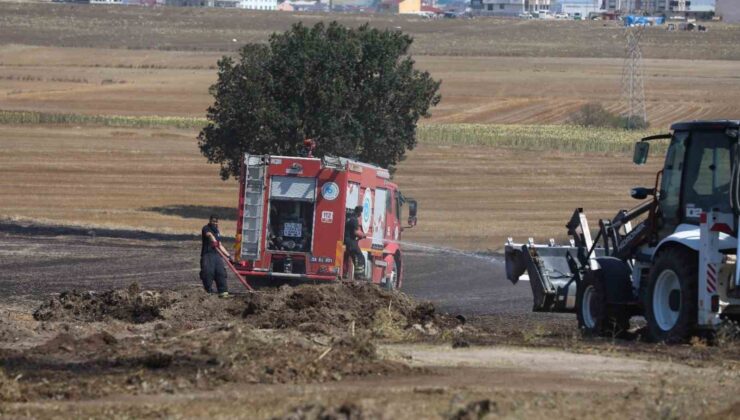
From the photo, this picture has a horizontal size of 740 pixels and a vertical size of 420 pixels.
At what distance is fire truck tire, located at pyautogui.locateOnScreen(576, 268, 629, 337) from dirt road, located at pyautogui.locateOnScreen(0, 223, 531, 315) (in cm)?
446

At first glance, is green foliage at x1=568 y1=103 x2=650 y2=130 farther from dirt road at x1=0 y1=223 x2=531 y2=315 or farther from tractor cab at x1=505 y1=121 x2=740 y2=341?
tractor cab at x1=505 y1=121 x2=740 y2=341

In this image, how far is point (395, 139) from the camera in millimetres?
40531

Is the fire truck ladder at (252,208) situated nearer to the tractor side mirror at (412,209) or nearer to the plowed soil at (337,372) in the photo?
the tractor side mirror at (412,209)

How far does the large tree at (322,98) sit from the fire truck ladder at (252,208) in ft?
47.9

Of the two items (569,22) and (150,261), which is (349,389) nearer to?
(150,261)

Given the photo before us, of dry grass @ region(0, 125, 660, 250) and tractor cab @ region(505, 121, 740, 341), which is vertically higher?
tractor cab @ region(505, 121, 740, 341)

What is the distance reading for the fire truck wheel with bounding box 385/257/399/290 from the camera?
25562 millimetres

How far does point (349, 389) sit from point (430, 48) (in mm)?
105972

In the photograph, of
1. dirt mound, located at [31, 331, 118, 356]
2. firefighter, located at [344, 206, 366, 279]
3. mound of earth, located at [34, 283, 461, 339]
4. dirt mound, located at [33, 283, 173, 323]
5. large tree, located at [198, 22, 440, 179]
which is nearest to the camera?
dirt mound, located at [31, 331, 118, 356]

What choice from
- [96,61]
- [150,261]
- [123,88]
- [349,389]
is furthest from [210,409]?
[96,61]

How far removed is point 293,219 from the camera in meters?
24.0

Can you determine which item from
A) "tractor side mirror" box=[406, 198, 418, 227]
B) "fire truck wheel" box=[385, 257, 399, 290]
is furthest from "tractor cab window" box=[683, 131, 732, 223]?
"tractor side mirror" box=[406, 198, 418, 227]

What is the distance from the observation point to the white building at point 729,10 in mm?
152875

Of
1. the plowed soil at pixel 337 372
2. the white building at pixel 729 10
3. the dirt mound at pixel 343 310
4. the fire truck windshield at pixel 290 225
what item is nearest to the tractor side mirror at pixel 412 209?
the fire truck windshield at pixel 290 225
